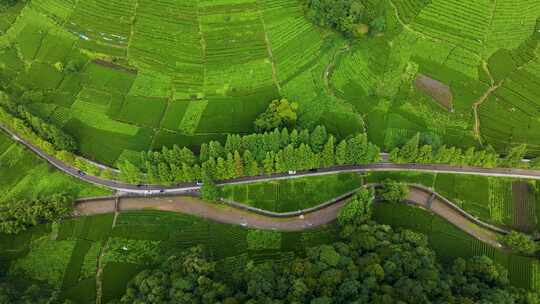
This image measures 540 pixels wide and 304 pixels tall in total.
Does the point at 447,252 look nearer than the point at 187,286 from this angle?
No

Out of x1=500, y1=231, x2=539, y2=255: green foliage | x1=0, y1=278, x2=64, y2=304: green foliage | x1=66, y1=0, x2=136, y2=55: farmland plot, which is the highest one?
x1=66, y1=0, x2=136, y2=55: farmland plot

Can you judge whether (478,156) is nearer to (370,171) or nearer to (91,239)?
(370,171)

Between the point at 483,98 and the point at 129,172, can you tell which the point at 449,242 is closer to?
the point at 483,98

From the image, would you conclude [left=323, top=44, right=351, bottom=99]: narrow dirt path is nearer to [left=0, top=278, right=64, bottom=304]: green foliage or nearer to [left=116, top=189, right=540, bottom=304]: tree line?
[left=116, top=189, right=540, bottom=304]: tree line

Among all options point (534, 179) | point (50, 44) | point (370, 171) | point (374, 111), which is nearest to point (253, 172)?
point (370, 171)

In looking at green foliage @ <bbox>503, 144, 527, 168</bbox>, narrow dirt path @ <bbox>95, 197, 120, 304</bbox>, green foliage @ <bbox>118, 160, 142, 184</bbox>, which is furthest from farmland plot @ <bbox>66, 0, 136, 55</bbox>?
green foliage @ <bbox>503, 144, 527, 168</bbox>
